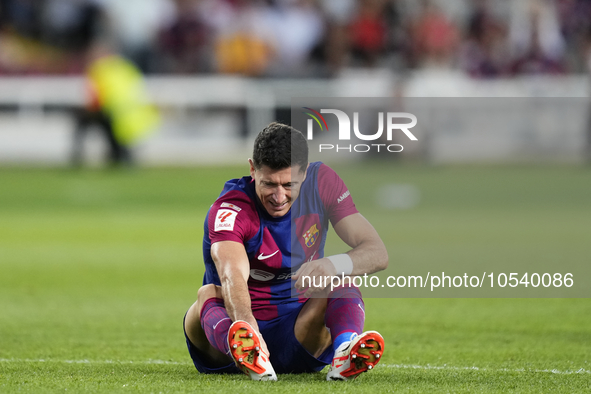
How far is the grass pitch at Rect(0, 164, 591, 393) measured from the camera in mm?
5105

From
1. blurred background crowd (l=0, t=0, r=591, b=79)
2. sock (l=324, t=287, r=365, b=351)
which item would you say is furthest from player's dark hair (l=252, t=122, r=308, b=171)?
blurred background crowd (l=0, t=0, r=591, b=79)

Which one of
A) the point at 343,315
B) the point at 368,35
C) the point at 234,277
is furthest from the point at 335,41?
the point at 234,277

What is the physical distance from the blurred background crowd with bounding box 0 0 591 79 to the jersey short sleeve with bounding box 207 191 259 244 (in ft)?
45.4

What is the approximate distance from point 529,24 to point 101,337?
14782 mm

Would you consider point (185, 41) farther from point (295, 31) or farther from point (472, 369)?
point (472, 369)

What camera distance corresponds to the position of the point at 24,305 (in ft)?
26.6

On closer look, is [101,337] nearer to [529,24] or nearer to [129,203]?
[129,203]

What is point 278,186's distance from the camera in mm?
4793

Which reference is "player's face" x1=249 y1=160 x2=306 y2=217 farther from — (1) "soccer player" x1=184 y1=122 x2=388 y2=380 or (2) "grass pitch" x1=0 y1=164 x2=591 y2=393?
(2) "grass pitch" x1=0 y1=164 x2=591 y2=393

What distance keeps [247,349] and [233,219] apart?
0.68 metres

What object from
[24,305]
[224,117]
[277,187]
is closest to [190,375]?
[277,187]

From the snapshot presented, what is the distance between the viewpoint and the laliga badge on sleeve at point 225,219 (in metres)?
4.83

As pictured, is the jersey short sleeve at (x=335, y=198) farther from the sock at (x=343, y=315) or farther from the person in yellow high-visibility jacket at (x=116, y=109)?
the person in yellow high-visibility jacket at (x=116, y=109)

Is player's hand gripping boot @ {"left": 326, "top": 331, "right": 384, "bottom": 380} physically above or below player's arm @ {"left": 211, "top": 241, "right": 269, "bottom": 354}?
below
